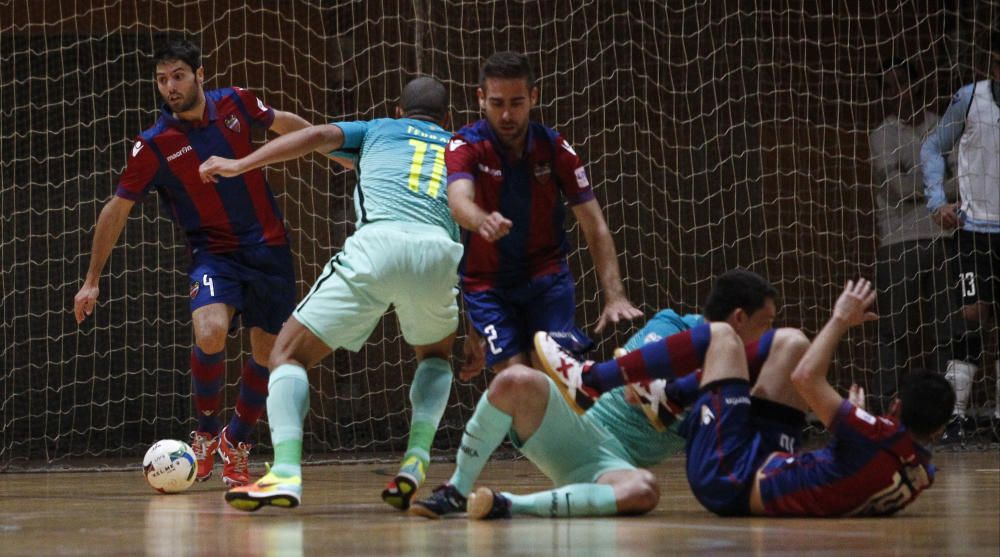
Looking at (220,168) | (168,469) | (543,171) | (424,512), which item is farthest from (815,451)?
(168,469)

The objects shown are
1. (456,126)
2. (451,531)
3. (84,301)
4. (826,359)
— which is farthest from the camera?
(456,126)

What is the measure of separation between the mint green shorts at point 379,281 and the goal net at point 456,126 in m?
4.09

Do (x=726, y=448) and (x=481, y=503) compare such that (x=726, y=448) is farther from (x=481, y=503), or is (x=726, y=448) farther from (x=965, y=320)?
(x=965, y=320)

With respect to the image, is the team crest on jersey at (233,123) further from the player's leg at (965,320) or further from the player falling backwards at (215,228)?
the player's leg at (965,320)

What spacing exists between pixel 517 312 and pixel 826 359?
4.65ft

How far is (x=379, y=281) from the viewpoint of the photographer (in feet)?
14.4

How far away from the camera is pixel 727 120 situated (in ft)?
31.8

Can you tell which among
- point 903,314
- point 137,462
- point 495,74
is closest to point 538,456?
point 495,74

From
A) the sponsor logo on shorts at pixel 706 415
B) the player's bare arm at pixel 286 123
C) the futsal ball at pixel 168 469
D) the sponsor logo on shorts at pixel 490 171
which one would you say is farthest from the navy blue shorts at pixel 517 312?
the player's bare arm at pixel 286 123

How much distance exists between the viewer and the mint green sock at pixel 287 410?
14.0 feet

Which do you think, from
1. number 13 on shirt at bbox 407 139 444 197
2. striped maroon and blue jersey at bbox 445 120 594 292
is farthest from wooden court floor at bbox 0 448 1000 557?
number 13 on shirt at bbox 407 139 444 197

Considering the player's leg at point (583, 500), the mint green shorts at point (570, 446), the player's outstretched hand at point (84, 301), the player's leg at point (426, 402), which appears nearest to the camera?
the player's leg at point (583, 500)

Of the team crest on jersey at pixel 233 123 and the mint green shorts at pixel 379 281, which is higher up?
the team crest on jersey at pixel 233 123

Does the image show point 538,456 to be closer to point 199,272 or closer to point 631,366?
point 631,366
